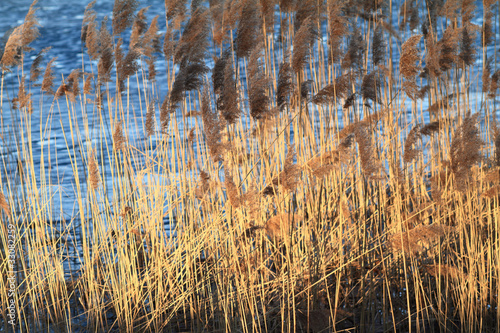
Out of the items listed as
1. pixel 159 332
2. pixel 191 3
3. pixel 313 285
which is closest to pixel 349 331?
pixel 313 285

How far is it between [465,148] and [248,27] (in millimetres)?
901

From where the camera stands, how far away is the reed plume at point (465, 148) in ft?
5.69

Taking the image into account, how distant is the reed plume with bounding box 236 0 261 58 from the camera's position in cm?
205

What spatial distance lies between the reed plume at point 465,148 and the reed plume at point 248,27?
0.83 meters

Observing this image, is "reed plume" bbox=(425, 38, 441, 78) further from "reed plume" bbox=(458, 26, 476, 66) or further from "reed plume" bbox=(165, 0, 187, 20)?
"reed plume" bbox=(165, 0, 187, 20)

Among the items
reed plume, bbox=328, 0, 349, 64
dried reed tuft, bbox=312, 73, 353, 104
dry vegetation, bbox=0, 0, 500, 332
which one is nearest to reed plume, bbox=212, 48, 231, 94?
dry vegetation, bbox=0, 0, 500, 332

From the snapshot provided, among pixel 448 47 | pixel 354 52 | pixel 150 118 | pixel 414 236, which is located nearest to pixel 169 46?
pixel 150 118

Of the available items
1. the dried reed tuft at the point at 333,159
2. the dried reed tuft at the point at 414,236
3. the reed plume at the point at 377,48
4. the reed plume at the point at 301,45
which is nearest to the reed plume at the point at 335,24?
the reed plume at the point at 377,48

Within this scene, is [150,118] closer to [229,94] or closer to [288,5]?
[229,94]

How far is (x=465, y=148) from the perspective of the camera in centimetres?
174

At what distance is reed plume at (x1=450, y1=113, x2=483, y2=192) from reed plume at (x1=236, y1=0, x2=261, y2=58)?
2.73ft

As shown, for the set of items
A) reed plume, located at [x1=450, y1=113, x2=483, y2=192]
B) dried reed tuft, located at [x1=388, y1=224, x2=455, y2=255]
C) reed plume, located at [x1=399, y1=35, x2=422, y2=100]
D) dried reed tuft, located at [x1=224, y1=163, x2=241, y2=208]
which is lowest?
dried reed tuft, located at [x1=388, y1=224, x2=455, y2=255]

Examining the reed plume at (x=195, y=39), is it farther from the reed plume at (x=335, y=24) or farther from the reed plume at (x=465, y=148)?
the reed plume at (x=465, y=148)

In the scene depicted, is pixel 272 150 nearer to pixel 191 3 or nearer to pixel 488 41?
pixel 191 3
